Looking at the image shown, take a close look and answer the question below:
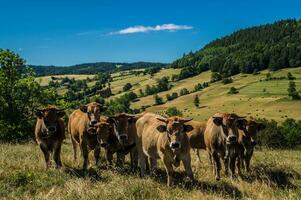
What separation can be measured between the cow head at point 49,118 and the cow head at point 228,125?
17.3 feet

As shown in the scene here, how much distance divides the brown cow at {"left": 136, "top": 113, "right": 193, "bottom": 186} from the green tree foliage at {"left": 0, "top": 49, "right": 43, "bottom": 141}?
1887cm

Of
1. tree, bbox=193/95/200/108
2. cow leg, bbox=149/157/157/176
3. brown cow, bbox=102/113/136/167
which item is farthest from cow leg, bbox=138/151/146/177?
tree, bbox=193/95/200/108

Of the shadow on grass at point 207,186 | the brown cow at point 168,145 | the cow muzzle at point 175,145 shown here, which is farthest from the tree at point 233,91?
the cow muzzle at point 175,145

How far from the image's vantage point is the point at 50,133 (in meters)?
14.5

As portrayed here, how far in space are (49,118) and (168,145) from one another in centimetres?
439

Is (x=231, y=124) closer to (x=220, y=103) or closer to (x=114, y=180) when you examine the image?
(x=114, y=180)

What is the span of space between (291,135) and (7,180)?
88.4m

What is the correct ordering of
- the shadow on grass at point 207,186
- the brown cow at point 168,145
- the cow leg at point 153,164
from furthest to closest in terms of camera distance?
the cow leg at point 153,164 < the brown cow at point 168,145 < the shadow on grass at point 207,186

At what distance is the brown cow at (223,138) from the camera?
13820mm

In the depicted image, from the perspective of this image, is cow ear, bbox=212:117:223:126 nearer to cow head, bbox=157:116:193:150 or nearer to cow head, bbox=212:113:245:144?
cow head, bbox=212:113:245:144

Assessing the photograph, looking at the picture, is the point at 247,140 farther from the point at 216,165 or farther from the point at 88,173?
the point at 88,173

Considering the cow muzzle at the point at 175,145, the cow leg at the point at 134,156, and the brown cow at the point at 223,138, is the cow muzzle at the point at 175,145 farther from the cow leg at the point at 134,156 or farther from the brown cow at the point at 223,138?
the cow leg at the point at 134,156

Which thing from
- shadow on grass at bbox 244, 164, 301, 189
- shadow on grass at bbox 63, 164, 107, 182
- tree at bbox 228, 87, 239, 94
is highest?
shadow on grass at bbox 63, 164, 107, 182

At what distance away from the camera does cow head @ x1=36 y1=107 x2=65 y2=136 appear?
46.6 feet
